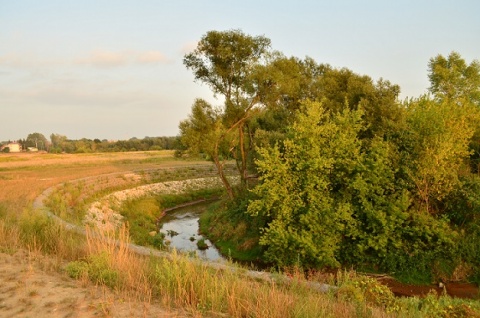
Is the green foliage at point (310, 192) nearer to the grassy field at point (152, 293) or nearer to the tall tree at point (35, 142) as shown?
the grassy field at point (152, 293)

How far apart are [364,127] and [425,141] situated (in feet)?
8.71

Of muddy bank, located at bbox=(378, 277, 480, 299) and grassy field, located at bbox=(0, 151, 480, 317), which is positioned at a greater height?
grassy field, located at bbox=(0, 151, 480, 317)

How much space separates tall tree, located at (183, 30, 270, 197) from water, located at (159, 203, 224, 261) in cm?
548

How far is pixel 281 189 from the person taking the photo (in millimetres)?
16297

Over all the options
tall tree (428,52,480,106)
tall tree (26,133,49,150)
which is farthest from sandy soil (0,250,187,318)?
tall tree (26,133,49,150)

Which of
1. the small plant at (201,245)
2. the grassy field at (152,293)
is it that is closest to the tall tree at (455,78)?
the small plant at (201,245)

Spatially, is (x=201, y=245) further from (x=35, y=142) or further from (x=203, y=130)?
(x=35, y=142)

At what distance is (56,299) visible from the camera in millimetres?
6383

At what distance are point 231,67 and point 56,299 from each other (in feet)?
65.9

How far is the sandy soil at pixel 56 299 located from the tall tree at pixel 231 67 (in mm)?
17522

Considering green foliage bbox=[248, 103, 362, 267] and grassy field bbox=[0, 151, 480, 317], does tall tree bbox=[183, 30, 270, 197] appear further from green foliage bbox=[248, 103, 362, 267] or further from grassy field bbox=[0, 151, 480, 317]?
grassy field bbox=[0, 151, 480, 317]

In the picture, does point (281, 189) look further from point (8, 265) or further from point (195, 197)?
point (195, 197)

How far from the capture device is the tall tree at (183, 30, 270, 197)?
78.4 ft

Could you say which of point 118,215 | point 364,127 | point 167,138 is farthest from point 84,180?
point 167,138
